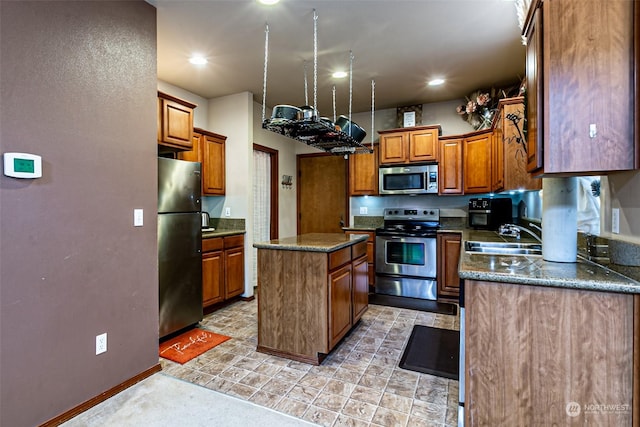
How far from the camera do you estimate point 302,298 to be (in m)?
2.49

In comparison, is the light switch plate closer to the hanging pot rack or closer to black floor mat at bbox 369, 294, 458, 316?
the hanging pot rack

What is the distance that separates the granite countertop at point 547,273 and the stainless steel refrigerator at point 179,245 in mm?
2449

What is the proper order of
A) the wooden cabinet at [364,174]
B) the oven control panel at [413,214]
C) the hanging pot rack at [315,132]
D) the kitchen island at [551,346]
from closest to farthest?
1. the kitchen island at [551,346]
2. the hanging pot rack at [315,132]
3. the oven control panel at [413,214]
4. the wooden cabinet at [364,174]

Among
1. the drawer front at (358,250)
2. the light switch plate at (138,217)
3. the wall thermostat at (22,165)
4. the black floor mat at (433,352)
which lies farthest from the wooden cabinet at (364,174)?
the wall thermostat at (22,165)

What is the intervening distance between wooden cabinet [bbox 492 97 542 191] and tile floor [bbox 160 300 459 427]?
1629 mm

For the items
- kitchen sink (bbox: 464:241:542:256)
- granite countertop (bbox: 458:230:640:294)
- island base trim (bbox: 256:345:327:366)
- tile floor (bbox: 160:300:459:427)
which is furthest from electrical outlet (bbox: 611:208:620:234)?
island base trim (bbox: 256:345:327:366)

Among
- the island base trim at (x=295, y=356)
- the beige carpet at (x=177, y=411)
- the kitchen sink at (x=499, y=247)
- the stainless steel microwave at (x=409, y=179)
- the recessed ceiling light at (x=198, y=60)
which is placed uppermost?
the recessed ceiling light at (x=198, y=60)

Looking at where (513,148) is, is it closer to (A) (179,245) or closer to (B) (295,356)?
(B) (295,356)

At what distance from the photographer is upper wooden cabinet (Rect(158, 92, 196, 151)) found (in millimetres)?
3004

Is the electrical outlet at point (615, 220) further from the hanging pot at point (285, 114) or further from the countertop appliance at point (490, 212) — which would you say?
the countertop appliance at point (490, 212)

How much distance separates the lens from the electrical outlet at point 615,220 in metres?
1.51

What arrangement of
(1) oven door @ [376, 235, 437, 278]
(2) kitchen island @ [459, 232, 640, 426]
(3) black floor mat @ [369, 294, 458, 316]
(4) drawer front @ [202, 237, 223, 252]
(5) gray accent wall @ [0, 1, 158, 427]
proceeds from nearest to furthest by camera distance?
(2) kitchen island @ [459, 232, 640, 426] < (5) gray accent wall @ [0, 1, 158, 427] < (4) drawer front @ [202, 237, 223, 252] < (3) black floor mat @ [369, 294, 458, 316] < (1) oven door @ [376, 235, 437, 278]

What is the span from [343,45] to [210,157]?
6.79 feet

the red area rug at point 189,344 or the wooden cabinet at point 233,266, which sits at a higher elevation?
the wooden cabinet at point 233,266
